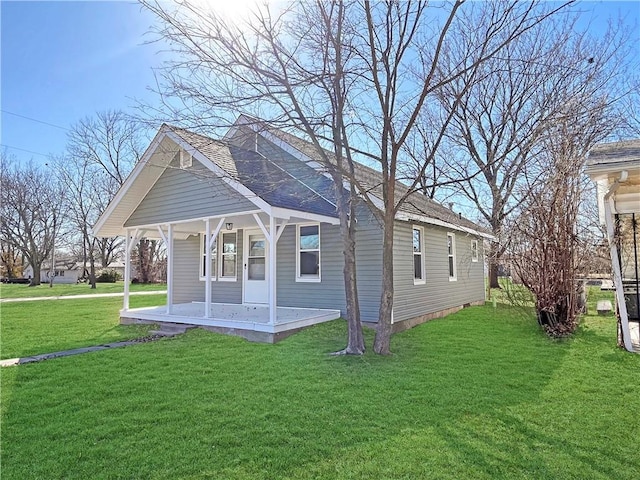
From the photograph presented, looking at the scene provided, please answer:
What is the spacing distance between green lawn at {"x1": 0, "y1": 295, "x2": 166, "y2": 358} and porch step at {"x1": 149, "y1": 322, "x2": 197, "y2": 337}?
38cm

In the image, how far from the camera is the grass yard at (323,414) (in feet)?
9.84

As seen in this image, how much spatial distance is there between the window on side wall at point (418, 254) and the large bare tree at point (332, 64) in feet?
12.8

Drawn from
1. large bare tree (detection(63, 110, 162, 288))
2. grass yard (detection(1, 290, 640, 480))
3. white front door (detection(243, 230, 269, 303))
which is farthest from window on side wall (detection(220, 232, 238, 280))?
large bare tree (detection(63, 110, 162, 288))

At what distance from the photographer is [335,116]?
6.42m

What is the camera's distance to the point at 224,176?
7.00 meters

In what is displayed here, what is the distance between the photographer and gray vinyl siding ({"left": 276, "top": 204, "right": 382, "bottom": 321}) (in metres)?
8.73

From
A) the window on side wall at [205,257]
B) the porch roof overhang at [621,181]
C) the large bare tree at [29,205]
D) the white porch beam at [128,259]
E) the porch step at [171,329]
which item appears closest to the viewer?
the porch roof overhang at [621,181]

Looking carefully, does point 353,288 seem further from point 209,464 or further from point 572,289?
point 572,289

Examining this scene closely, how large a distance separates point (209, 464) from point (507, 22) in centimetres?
697

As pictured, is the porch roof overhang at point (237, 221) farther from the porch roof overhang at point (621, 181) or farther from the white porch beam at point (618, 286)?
the white porch beam at point (618, 286)

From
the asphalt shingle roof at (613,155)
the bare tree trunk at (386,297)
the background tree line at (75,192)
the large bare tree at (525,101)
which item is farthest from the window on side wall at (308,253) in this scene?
the background tree line at (75,192)

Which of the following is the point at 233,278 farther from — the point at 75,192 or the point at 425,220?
the point at 75,192

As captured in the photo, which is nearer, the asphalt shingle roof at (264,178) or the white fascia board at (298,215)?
the white fascia board at (298,215)

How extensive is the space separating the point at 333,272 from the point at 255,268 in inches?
102
